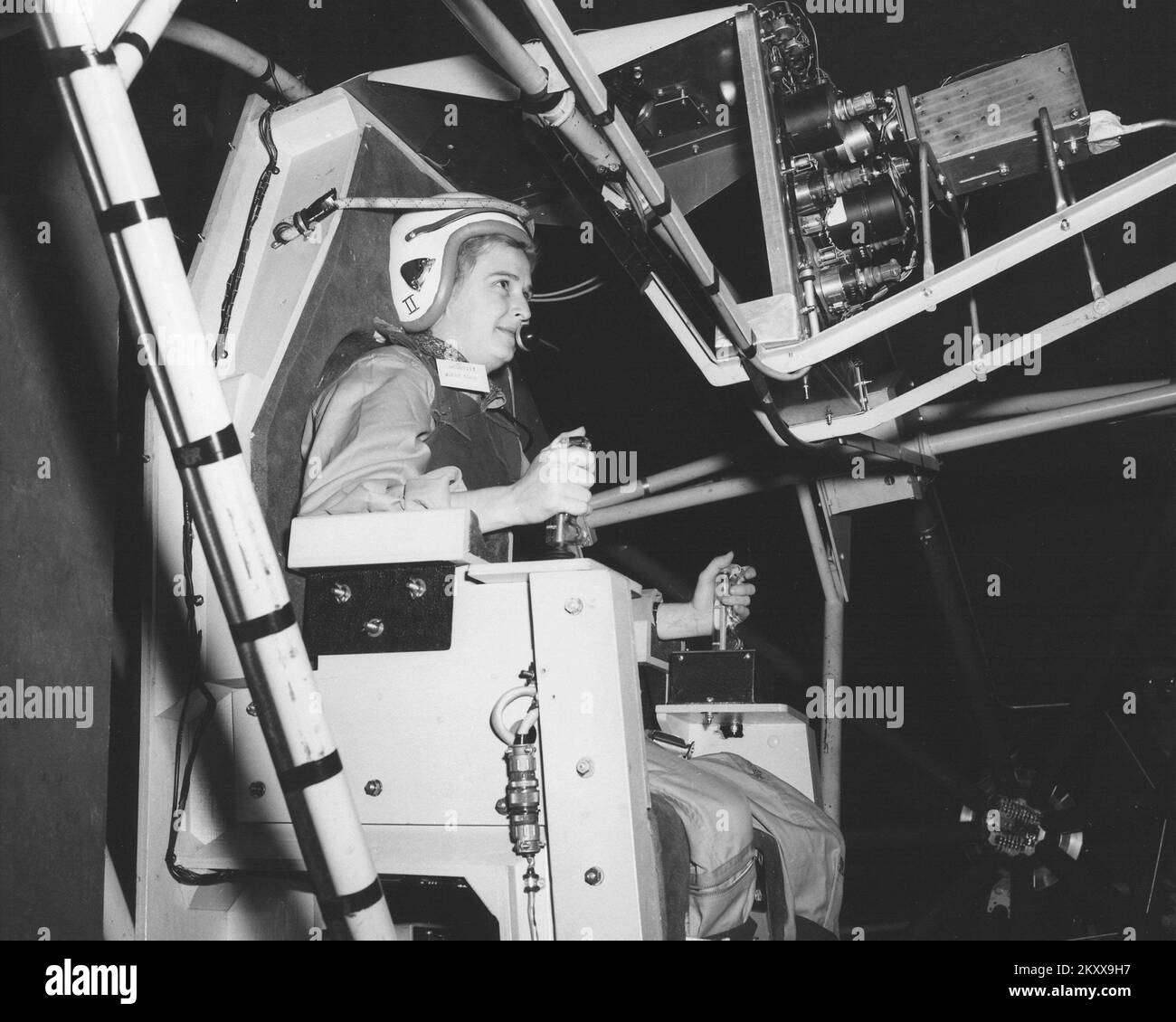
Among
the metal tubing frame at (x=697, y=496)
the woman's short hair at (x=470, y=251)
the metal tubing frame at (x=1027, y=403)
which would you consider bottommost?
the metal tubing frame at (x=697, y=496)

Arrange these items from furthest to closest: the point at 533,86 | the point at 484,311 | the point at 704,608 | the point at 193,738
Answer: the point at 704,608
the point at 484,311
the point at 193,738
the point at 533,86

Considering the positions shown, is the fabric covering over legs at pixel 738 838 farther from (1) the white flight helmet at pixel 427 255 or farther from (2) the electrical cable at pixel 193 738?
(1) the white flight helmet at pixel 427 255

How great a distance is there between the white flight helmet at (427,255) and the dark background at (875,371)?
502 millimetres

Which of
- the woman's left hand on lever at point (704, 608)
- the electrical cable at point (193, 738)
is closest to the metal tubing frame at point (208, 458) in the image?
the electrical cable at point (193, 738)

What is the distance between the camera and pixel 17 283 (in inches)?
58.4

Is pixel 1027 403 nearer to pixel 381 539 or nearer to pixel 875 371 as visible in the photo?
pixel 875 371

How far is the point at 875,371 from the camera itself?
9.40 ft

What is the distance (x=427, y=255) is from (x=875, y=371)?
152cm

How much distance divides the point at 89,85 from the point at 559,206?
1.71 metres

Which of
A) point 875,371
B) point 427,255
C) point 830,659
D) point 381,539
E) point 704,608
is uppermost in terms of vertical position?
point 427,255

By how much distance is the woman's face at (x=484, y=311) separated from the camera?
7.19 ft

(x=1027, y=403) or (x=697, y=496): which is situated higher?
(x=1027, y=403)

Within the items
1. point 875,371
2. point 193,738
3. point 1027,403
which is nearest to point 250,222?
point 193,738
